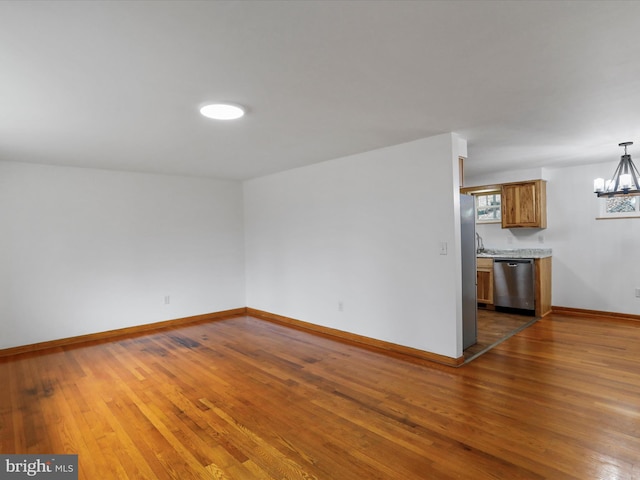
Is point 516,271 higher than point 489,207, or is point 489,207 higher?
point 489,207

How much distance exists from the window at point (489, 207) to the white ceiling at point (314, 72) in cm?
256

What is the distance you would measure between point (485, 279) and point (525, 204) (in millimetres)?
1363

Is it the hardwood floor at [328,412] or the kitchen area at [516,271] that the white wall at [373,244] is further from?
the kitchen area at [516,271]

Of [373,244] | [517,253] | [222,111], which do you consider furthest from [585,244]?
[222,111]

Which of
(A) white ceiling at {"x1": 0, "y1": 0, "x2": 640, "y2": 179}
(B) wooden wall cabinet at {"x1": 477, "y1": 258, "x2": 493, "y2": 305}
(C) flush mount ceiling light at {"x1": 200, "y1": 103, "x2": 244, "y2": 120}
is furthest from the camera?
(B) wooden wall cabinet at {"x1": 477, "y1": 258, "x2": 493, "y2": 305}

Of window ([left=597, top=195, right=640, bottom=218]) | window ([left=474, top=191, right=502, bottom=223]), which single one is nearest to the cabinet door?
window ([left=474, top=191, right=502, bottom=223])

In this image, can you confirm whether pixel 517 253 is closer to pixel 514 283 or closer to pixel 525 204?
pixel 514 283

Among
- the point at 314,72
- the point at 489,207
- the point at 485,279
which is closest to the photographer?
the point at 314,72

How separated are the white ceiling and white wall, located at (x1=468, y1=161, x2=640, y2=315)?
A: 1.95 meters

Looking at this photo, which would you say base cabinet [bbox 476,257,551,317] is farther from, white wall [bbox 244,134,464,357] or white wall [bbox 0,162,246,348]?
white wall [bbox 0,162,246,348]

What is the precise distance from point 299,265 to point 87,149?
2931 millimetres

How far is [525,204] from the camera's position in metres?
5.59

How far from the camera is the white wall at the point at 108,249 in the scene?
4203 mm

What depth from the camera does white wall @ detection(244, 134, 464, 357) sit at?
11.3 ft
